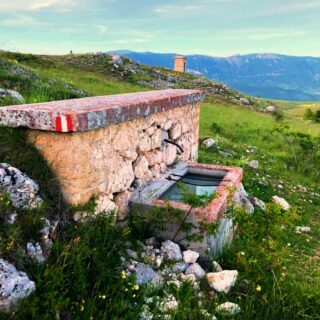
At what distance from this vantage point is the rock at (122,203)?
4.23 metres

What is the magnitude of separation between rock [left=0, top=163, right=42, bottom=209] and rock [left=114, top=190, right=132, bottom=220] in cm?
119

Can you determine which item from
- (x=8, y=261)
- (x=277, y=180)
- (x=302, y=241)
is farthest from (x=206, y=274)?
(x=277, y=180)

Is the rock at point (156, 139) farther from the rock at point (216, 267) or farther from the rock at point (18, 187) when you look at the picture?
the rock at point (18, 187)

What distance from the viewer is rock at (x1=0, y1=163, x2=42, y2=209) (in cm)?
299

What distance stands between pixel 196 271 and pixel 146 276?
1.87 ft

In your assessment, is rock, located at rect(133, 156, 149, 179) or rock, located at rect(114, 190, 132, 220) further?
rock, located at rect(133, 156, 149, 179)

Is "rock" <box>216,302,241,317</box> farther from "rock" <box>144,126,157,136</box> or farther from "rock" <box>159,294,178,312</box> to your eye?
"rock" <box>144,126,157,136</box>

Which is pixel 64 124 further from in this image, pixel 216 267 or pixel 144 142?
pixel 216 267

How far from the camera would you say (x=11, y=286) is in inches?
93.7

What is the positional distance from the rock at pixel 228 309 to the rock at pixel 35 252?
1482 millimetres

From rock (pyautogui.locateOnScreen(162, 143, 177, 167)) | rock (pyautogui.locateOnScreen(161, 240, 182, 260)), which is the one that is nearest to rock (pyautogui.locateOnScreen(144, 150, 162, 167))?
rock (pyautogui.locateOnScreen(162, 143, 177, 167))

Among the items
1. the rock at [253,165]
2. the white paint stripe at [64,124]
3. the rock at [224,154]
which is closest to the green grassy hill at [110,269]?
the white paint stripe at [64,124]

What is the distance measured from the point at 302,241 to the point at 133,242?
3.45 m

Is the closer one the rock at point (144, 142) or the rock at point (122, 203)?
the rock at point (122, 203)
